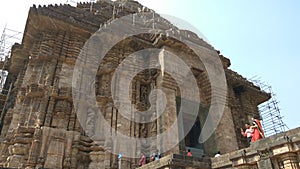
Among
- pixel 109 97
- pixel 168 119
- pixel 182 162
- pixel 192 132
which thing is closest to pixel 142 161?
pixel 168 119

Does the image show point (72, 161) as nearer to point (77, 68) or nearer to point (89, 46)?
point (77, 68)

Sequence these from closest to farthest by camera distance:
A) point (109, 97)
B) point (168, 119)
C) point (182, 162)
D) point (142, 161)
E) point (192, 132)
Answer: point (182, 162)
point (142, 161)
point (168, 119)
point (109, 97)
point (192, 132)

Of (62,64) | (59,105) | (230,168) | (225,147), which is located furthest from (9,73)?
(230,168)

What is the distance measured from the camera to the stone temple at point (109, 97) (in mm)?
11648

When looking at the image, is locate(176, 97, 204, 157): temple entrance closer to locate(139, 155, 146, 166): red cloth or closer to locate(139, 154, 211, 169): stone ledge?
locate(139, 155, 146, 166): red cloth

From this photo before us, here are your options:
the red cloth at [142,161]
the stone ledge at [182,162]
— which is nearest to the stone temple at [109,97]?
the stone ledge at [182,162]

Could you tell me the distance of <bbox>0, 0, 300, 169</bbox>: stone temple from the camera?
11.6 m

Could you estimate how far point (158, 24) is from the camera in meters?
20.1

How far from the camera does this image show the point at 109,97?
13.9 meters

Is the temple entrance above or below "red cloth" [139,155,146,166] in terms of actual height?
above

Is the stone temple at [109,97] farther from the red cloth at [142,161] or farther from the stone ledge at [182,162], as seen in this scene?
the red cloth at [142,161]

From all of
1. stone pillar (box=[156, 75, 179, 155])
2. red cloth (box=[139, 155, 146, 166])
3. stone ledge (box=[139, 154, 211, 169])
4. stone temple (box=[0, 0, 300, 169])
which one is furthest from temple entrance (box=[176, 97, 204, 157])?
stone ledge (box=[139, 154, 211, 169])

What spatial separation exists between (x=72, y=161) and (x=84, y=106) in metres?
3.00

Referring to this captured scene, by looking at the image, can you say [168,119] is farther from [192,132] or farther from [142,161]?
[192,132]
